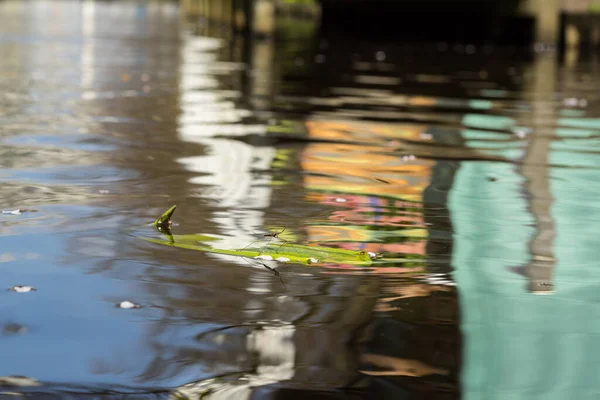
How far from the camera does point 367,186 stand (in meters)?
5.19

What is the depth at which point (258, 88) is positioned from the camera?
430 inches

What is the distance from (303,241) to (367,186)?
1.33 metres

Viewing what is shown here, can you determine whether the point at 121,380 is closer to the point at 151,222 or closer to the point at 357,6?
the point at 151,222

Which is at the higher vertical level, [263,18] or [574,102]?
[263,18]

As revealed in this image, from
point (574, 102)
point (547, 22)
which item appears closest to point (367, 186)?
point (574, 102)

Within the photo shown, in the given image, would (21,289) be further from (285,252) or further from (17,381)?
(285,252)

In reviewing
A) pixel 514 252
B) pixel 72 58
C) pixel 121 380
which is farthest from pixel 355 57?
pixel 121 380

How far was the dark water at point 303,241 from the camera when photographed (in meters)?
2.54

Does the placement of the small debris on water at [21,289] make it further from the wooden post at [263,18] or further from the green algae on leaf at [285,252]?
the wooden post at [263,18]

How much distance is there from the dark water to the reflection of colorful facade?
2 centimetres

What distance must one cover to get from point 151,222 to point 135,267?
69 centimetres

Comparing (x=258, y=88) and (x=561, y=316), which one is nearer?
(x=561, y=316)

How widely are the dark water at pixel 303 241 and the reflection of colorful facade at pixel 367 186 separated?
0.05 ft

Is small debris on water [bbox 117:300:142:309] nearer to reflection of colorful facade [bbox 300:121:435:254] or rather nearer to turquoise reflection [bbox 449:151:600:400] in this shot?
turquoise reflection [bbox 449:151:600:400]
